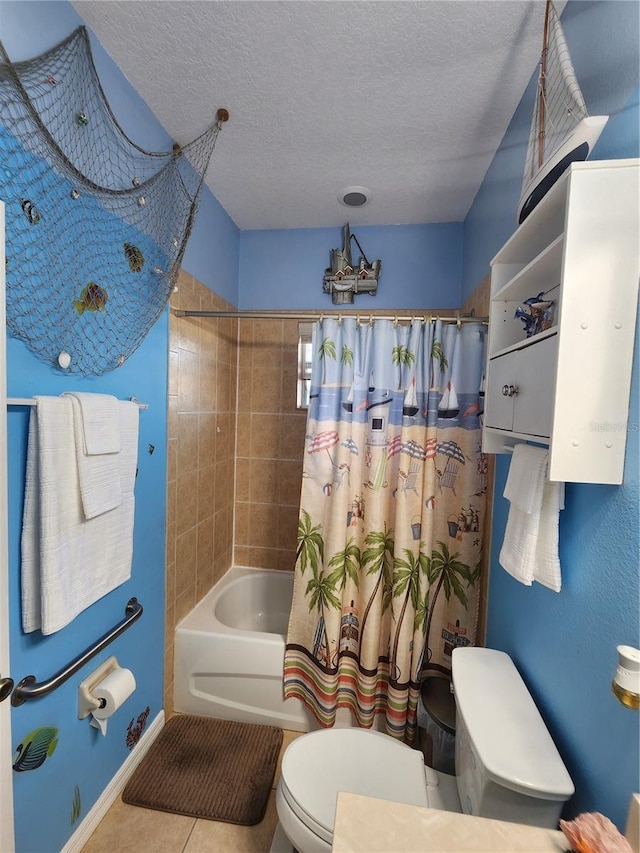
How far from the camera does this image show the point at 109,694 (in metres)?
1.25

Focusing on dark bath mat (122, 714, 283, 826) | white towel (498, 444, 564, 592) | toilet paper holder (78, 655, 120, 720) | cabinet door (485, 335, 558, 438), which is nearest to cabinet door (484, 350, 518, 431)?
cabinet door (485, 335, 558, 438)

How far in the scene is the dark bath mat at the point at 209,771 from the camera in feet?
4.61

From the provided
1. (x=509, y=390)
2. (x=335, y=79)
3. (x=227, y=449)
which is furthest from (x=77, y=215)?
(x=227, y=449)

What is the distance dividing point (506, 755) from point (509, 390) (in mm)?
860

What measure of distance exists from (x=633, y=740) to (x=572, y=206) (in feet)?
3.22

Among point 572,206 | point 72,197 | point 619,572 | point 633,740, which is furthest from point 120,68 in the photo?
point 633,740

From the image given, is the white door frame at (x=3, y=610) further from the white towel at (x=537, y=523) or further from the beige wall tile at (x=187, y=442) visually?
the white towel at (x=537, y=523)

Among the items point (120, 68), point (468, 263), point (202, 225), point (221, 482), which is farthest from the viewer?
point (221, 482)

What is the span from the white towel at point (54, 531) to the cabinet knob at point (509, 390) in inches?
47.5

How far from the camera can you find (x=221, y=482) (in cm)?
231

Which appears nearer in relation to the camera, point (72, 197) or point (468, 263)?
point (72, 197)

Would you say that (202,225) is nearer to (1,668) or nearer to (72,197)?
(72,197)

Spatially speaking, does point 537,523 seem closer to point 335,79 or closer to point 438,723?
point 438,723

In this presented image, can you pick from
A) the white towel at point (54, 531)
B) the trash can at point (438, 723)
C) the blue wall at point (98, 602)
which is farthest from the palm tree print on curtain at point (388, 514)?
the white towel at point (54, 531)
